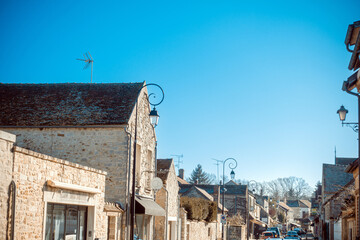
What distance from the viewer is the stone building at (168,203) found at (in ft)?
85.3

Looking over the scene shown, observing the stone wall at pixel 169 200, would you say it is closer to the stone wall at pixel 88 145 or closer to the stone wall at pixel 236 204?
the stone wall at pixel 88 145

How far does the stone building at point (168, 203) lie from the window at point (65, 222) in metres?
9.70

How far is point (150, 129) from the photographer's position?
25.2m

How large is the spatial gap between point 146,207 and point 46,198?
8078 millimetres

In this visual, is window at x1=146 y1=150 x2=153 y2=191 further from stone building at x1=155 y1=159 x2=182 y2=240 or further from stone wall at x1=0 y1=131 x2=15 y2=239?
stone wall at x1=0 y1=131 x2=15 y2=239

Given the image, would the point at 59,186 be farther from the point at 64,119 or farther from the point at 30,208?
the point at 64,119

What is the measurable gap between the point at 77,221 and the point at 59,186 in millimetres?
2632

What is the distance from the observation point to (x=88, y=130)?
20766mm

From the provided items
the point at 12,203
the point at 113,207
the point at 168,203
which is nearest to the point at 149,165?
the point at 168,203

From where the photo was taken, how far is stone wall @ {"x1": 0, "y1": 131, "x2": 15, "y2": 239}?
11258 mm

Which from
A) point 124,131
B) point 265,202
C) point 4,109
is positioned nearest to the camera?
point 124,131

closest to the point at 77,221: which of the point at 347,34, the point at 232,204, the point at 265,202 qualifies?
the point at 347,34

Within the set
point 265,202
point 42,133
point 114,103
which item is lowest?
point 265,202

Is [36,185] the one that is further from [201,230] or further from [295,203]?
[295,203]
